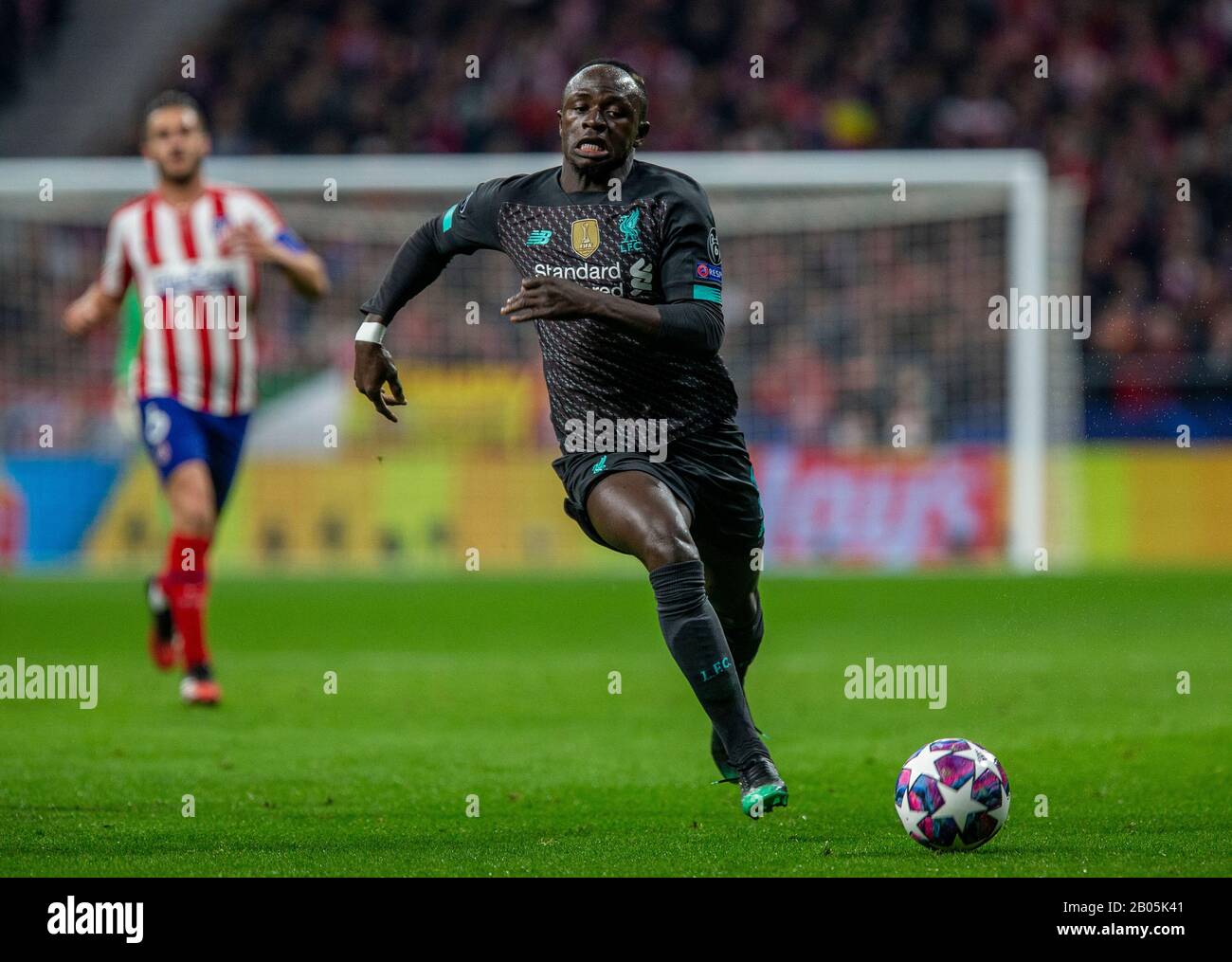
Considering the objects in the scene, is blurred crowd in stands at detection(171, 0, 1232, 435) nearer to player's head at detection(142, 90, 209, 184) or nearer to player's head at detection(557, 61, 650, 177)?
player's head at detection(142, 90, 209, 184)

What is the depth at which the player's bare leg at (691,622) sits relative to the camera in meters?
5.48

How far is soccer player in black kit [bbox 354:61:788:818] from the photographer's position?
555 centimetres

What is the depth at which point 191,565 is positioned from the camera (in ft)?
30.1

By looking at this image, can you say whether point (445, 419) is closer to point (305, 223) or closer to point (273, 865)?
point (305, 223)

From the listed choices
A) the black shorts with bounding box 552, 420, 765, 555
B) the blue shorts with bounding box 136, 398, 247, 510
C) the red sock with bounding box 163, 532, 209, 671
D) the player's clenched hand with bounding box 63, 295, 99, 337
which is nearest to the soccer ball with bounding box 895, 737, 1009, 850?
the black shorts with bounding box 552, 420, 765, 555

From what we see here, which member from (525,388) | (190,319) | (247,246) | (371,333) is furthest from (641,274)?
(525,388)

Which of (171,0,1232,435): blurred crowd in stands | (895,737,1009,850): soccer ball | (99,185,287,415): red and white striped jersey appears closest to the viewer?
(895,737,1009,850): soccer ball

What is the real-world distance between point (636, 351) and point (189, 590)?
153 inches

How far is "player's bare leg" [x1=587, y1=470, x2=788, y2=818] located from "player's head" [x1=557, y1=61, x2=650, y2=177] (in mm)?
1074

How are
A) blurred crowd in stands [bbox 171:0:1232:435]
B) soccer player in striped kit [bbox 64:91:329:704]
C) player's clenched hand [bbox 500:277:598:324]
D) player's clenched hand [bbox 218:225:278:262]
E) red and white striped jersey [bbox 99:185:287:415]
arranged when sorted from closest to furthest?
player's clenched hand [bbox 500:277:598:324], player's clenched hand [bbox 218:225:278:262], soccer player in striped kit [bbox 64:91:329:704], red and white striped jersey [bbox 99:185:287:415], blurred crowd in stands [bbox 171:0:1232:435]

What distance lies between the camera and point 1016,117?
23062mm
